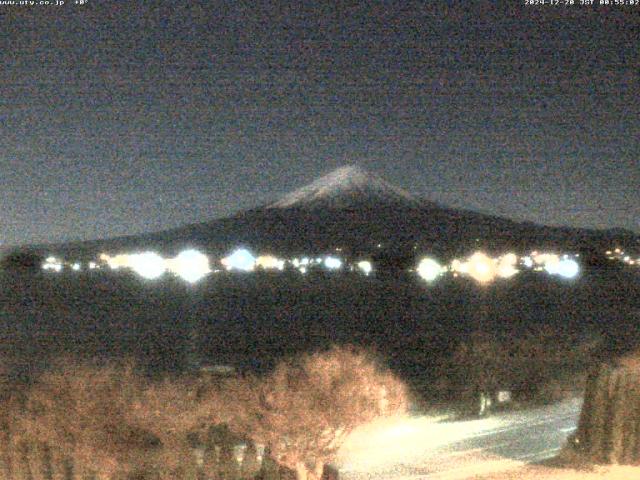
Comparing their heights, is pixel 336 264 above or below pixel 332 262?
below

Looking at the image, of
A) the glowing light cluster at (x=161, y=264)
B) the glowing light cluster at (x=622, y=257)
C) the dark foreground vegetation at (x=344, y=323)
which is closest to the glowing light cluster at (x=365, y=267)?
the dark foreground vegetation at (x=344, y=323)

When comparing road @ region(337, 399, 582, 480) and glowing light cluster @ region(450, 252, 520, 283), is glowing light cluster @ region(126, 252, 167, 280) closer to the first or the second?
glowing light cluster @ region(450, 252, 520, 283)

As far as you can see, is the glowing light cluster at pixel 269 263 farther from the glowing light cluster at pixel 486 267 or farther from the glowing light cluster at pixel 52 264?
the glowing light cluster at pixel 52 264

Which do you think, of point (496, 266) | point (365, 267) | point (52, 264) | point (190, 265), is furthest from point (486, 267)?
point (52, 264)

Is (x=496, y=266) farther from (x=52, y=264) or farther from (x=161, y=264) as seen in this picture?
(x=52, y=264)

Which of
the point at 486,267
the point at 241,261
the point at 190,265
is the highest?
the point at 190,265

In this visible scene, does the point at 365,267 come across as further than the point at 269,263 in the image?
No

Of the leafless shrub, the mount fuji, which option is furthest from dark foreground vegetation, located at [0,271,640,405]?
the leafless shrub
